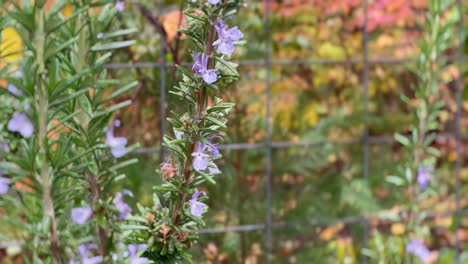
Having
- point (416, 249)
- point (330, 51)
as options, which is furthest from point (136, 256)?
point (330, 51)

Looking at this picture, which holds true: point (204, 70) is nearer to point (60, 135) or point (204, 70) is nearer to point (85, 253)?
point (60, 135)

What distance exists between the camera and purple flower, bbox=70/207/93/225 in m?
0.69

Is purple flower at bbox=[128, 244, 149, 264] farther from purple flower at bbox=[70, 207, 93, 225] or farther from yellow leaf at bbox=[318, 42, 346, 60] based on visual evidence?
yellow leaf at bbox=[318, 42, 346, 60]

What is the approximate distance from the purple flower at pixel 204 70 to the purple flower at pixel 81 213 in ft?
0.79

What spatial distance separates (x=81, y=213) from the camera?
2.28ft

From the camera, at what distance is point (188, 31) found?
0.54 metres

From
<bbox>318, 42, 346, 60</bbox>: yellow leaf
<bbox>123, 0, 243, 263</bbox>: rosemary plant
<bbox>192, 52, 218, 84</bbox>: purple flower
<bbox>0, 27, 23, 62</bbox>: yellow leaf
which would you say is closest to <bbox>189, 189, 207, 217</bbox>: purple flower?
<bbox>123, 0, 243, 263</bbox>: rosemary plant

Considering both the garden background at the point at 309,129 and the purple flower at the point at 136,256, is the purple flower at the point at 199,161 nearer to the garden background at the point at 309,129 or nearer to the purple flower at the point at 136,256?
the purple flower at the point at 136,256

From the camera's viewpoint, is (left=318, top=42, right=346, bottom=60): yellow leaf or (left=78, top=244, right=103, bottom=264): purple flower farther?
(left=318, top=42, right=346, bottom=60): yellow leaf

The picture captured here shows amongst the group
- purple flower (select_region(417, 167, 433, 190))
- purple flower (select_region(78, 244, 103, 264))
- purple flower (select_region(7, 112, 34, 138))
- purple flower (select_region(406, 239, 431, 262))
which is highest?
purple flower (select_region(7, 112, 34, 138))

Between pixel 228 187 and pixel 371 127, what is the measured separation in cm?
106

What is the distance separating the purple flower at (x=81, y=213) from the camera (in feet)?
2.27

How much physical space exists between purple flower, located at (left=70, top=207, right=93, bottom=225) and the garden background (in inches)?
24.3

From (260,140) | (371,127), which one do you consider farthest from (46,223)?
(371,127)
